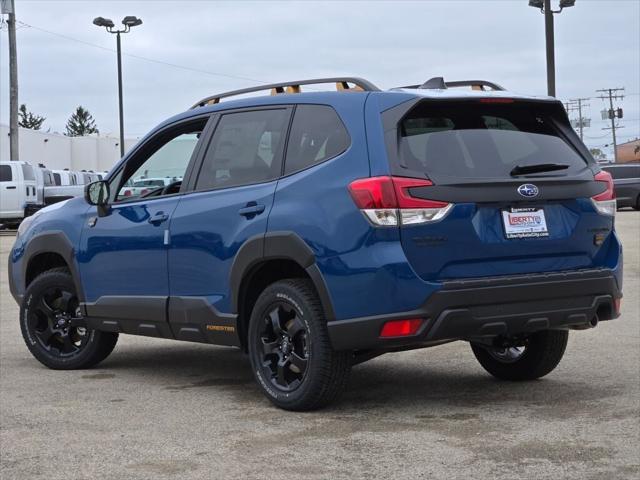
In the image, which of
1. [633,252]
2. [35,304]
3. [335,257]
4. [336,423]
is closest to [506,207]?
[335,257]

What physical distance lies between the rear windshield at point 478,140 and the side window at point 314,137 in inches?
15.8

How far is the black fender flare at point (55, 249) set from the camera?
8.59 meters

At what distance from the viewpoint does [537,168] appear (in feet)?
22.4

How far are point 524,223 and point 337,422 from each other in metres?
1.47

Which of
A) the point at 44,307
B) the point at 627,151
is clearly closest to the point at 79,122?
the point at 627,151

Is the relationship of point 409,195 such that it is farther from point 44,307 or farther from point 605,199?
point 44,307

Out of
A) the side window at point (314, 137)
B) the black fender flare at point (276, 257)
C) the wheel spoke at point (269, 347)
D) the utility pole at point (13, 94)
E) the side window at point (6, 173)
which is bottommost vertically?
the wheel spoke at point (269, 347)

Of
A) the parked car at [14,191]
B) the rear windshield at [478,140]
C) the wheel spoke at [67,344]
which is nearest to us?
the rear windshield at [478,140]

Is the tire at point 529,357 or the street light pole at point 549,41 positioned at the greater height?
the street light pole at point 549,41

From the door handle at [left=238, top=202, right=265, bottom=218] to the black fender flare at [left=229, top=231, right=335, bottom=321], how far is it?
0.49 feet

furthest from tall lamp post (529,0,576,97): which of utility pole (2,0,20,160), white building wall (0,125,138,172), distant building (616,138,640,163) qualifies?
distant building (616,138,640,163)

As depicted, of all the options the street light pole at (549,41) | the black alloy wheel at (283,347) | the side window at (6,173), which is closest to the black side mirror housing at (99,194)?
the black alloy wheel at (283,347)

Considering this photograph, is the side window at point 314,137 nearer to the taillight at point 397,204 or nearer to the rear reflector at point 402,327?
the taillight at point 397,204

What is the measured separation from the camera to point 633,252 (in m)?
20.2
